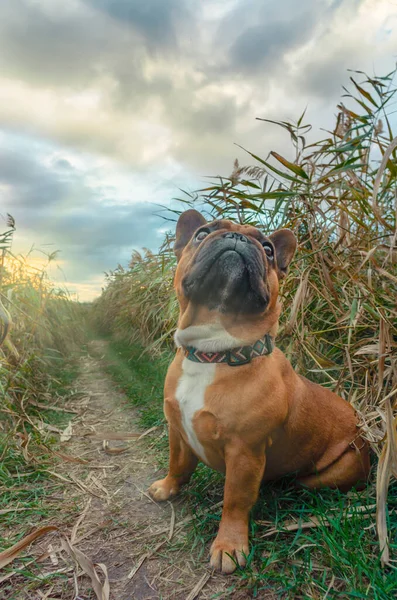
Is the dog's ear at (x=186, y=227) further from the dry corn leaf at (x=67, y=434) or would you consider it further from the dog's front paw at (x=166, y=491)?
the dry corn leaf at (x=67, y=434)

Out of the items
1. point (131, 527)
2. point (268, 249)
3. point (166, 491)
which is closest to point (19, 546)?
point (131, 527)

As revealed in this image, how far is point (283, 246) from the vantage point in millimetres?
2508

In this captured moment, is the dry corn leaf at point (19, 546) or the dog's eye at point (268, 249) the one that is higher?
the dog's eye at point (268, 249)

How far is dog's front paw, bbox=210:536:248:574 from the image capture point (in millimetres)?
1976

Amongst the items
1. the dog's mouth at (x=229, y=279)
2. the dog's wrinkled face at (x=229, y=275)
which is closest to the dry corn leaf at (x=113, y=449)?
the dog's wrinkled face at (x=229, y=275)

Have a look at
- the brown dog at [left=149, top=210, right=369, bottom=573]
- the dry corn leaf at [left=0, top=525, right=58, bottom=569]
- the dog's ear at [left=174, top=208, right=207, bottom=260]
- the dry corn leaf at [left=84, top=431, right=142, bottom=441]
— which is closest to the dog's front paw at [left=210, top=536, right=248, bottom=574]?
the brown dog at [left=149, top=210, right=369, bottom=573]

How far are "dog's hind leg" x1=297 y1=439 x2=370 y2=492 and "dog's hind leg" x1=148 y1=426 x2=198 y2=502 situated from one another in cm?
69

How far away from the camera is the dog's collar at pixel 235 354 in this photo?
2100mm

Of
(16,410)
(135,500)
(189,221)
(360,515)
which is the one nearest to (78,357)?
(16,410)

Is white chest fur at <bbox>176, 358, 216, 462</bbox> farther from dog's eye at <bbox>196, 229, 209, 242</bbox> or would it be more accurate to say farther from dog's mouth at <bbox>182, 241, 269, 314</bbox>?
dog's eye at <bbox>196, 229, 209, 242</bbox>

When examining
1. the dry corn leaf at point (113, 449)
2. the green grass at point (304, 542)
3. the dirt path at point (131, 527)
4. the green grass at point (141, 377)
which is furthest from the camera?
the green grass at point (141, 377)

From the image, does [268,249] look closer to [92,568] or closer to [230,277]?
[230,277]

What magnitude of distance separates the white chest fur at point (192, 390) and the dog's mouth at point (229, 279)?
1.07 ft

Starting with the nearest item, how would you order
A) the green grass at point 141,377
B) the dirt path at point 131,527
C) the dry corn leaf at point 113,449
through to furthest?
the dirt path at point 131,527 < the dry corn leaf at point 113,449 < the green grass at point 141,377
